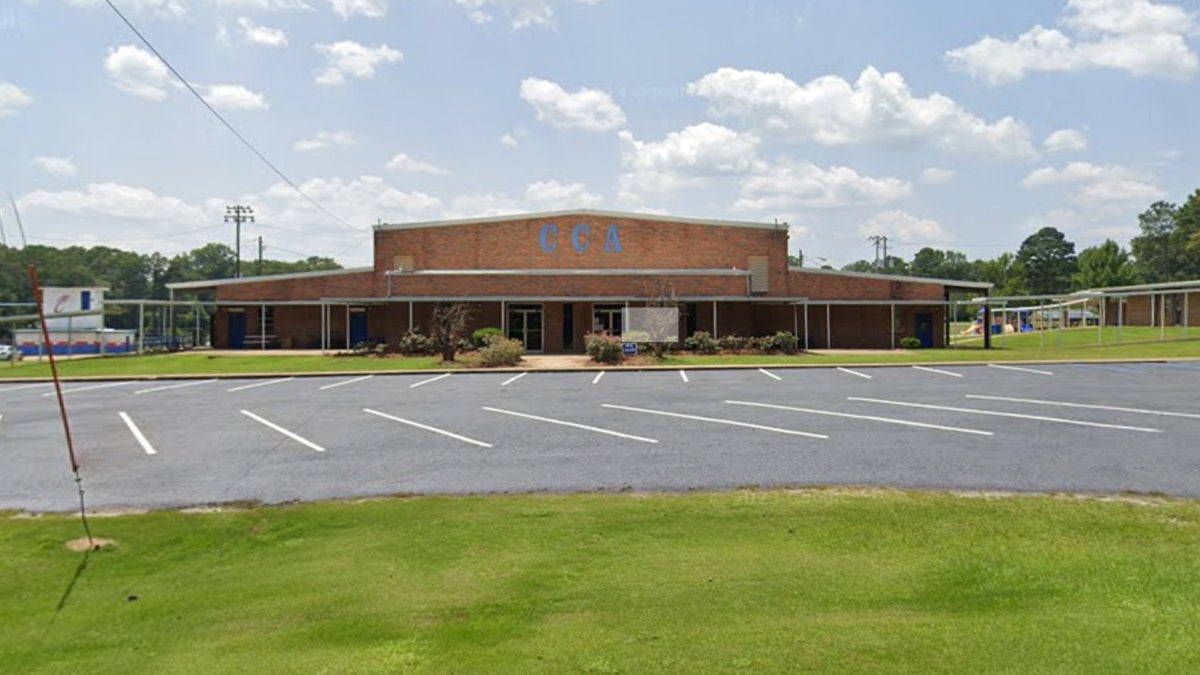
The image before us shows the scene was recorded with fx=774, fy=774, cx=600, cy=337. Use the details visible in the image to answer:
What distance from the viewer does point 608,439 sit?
10.7 metres

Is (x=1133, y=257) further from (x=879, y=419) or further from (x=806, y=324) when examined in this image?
(x=879, y=419)

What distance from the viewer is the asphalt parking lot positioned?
820 cm

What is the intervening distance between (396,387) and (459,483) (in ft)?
38.7

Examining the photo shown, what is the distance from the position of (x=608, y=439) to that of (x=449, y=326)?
2145 centimetres

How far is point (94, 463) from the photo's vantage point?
10031 mm

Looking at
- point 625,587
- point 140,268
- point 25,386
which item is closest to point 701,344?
point 25,386

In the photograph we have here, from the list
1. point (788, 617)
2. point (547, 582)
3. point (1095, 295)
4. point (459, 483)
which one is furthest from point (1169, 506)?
point (1095, 295)

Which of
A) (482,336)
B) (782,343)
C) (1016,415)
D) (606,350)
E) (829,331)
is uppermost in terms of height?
(829,331)

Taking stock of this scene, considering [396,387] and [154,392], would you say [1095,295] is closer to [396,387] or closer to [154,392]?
[396,387]

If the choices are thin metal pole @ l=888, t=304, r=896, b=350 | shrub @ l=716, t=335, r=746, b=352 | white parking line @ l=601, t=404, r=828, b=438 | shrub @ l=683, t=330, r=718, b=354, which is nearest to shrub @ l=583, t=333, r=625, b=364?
shrub @ l=683, t=330, r=718, b=354

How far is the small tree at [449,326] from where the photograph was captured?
93.7 feet

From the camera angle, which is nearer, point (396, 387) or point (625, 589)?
point (625, 589)

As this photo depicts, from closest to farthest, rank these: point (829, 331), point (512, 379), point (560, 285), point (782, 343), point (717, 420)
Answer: point (717, 420) → point (512, 379) → point (782, 343) → point (560, 285) → point (829, 331)

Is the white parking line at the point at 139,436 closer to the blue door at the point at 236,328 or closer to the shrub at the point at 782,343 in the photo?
the shrub at the point at 782,343
